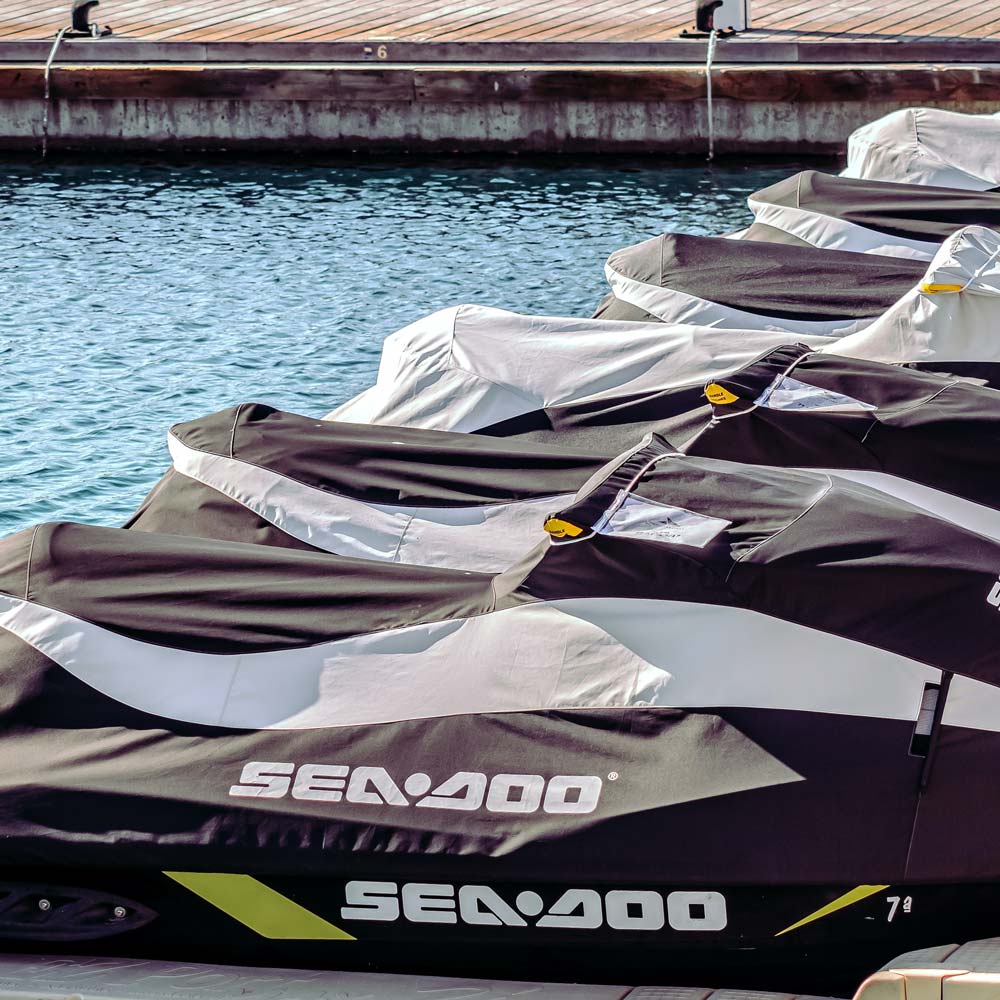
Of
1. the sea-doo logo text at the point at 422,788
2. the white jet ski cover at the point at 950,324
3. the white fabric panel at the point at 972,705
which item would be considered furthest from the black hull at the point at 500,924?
the white jet ski cover at the point at 950,324

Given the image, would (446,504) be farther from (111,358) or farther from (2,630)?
(111,358)

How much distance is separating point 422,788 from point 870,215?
6.67 metres

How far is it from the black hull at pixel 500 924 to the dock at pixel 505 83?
13.8 meters

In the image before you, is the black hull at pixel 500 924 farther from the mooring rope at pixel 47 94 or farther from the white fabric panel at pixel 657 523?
the mooring rope at pixel 47 94

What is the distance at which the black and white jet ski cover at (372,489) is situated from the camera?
5191 mm

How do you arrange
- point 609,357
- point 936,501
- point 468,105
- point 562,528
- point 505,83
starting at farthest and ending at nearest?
point 468,105, point 505,83, point 609,357, point 936,501, point 562,528

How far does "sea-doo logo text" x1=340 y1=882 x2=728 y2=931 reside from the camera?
3.45m

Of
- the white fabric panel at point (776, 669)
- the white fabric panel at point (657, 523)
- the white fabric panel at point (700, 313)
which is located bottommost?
the white fabric panel at point (776, 669)

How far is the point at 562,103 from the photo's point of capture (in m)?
16.5

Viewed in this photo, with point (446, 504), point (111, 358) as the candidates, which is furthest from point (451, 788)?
point (111, 358)

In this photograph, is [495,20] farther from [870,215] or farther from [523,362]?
[523,362]

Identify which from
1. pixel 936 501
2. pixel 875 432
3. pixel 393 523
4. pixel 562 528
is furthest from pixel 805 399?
pixel 562 528

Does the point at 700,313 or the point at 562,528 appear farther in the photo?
the point at 700,313

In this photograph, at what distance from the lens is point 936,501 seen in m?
4.98
